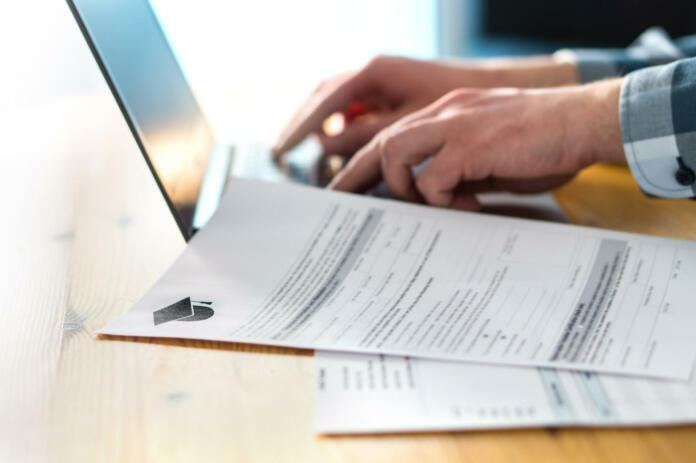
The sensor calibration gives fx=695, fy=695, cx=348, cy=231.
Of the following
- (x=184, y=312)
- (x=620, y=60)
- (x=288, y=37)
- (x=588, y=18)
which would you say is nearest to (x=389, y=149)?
(x=184, y=312)

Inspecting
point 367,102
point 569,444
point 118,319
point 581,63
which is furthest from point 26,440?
point 581,63

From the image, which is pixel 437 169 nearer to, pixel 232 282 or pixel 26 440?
pixel 232 282

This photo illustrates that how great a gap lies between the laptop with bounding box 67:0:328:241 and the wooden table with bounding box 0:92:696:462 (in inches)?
2.0

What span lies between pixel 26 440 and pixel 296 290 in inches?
8.3

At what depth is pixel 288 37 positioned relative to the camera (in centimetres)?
260

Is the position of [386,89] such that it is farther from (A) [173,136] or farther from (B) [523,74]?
(A) [173,136]

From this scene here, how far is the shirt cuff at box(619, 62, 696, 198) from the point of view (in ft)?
1.99

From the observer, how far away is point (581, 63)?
3.08ft

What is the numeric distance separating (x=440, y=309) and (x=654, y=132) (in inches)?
10.9

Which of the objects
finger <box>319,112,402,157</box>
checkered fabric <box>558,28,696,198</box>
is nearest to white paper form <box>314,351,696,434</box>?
checkered fabric <box>558,28,696,198</box>

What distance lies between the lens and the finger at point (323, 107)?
89 cm

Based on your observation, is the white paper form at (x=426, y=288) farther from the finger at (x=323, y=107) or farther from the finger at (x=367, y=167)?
the finger at (x=323, y=107)

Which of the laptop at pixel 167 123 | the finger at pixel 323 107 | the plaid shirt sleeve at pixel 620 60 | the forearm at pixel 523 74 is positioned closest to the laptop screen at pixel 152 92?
the laptop at pixel 167 123

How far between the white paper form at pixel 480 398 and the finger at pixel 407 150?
1.01 feet
